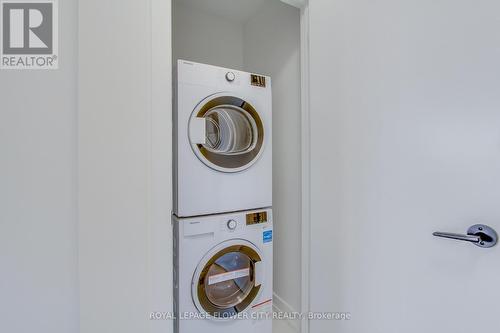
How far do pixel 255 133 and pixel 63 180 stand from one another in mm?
950

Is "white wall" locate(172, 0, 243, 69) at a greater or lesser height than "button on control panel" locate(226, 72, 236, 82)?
greater

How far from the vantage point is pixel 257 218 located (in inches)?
52.0

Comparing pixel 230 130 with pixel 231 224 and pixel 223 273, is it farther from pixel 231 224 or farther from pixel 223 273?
pixel 223 273

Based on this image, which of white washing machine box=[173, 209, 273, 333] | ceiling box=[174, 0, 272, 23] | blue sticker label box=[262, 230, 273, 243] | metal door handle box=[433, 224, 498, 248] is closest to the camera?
metal door handle box=[433, 224, 498, 248]

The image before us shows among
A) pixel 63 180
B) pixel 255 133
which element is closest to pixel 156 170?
pixel 63 180

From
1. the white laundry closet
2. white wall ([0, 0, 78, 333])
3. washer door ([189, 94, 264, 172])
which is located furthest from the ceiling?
white wall ([0, 0, 78, 333])

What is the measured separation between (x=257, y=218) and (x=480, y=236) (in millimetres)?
944

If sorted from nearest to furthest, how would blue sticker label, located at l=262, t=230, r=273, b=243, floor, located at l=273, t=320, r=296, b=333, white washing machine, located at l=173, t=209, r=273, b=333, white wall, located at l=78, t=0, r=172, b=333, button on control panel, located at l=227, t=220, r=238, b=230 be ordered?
white wall, located at l=78, t=0, r=172, b=333, white washing machine, located at l=173, t=209, r=273, b=333, button on control panel, located at l=227, t=220, r=238, b=230, blue sticker label, located at l=262, t=230, r=273, b=243, floor, located at l=273, t=320, r=296, b=333

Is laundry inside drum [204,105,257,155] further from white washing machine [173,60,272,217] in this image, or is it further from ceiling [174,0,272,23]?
ceiling [174,0,272,23]

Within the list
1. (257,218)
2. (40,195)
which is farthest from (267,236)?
(40,195)

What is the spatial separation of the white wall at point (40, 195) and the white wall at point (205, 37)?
4.18ft

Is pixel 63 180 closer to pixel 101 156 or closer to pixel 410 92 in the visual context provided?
pixel 101 156

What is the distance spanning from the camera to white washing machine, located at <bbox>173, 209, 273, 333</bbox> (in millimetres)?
1110

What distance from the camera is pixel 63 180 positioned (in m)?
0.71
